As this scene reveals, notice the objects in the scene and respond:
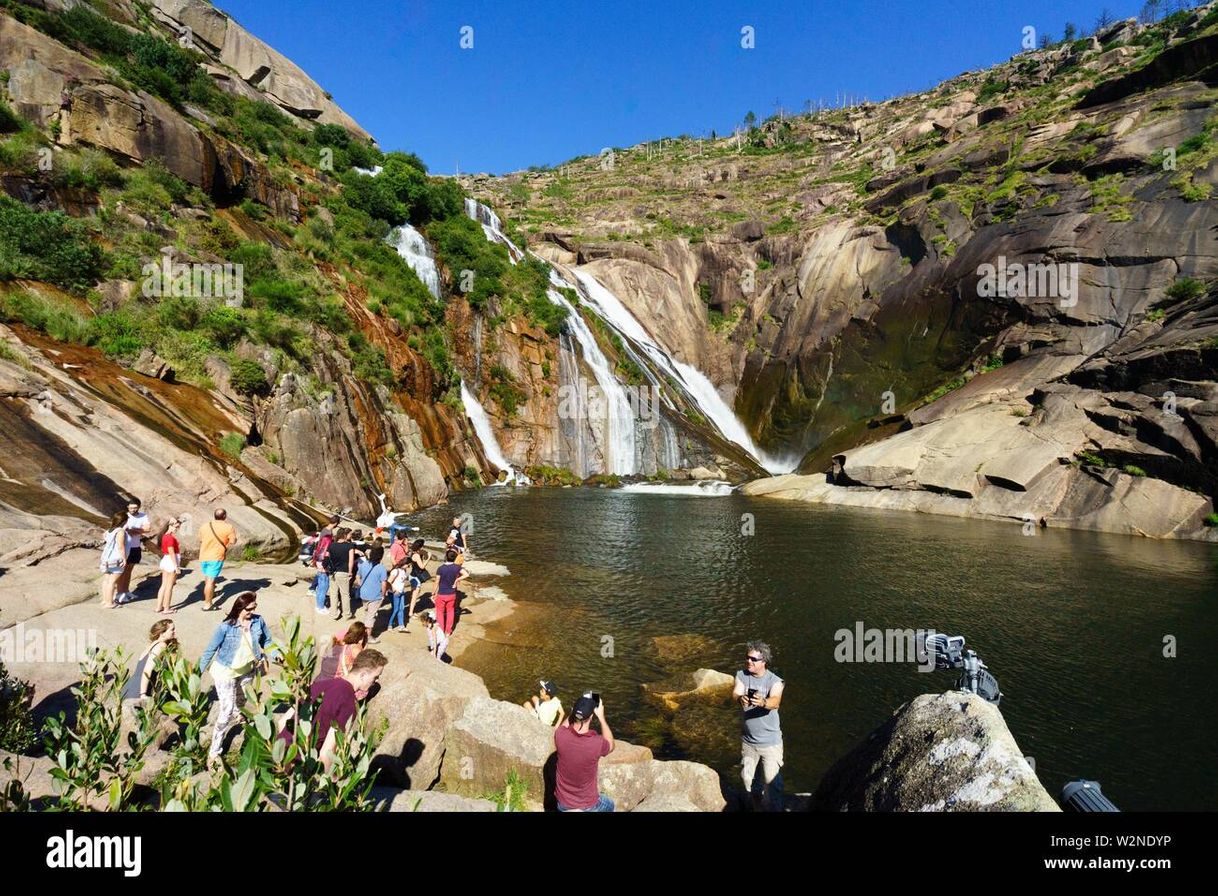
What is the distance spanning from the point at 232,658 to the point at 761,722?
22.4 ft

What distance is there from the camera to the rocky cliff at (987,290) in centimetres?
2983

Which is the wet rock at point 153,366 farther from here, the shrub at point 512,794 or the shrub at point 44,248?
the shrub at point 512,794

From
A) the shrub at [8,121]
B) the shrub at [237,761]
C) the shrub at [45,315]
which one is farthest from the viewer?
the shrub at [8,121]

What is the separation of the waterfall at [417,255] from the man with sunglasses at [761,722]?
4226cm

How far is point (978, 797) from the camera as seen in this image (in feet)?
14.8

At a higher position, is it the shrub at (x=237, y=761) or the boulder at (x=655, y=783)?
the shrub at (x=237, y=761)

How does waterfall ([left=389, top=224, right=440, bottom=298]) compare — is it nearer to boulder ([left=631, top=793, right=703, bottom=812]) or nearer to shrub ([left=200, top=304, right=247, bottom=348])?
shrub ([left=200, top=304, right=247, bottom=348])

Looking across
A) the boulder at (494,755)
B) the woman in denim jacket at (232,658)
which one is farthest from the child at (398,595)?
the boulder at (494,755)

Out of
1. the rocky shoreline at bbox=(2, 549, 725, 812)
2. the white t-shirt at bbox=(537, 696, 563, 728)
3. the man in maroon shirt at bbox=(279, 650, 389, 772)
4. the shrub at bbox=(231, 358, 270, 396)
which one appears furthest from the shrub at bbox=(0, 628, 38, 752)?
the shrub at bbox=(231, 358, 270, 396)

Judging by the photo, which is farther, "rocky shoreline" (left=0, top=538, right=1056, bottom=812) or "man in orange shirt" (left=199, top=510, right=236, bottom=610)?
"man in orange shirt" (left=199, top=510, right=236, bottom=610)

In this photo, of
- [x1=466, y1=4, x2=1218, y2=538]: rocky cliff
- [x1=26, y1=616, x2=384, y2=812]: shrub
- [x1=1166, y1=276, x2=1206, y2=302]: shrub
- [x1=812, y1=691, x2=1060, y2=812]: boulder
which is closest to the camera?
[x1=26, y1=616, x2=384, y2=812]: shrub

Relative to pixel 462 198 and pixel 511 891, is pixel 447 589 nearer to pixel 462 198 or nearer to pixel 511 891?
pixel 511 891

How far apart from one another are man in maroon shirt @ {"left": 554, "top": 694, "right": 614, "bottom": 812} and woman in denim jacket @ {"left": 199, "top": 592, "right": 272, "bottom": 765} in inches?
148

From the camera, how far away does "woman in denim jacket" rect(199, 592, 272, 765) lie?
6.77m
